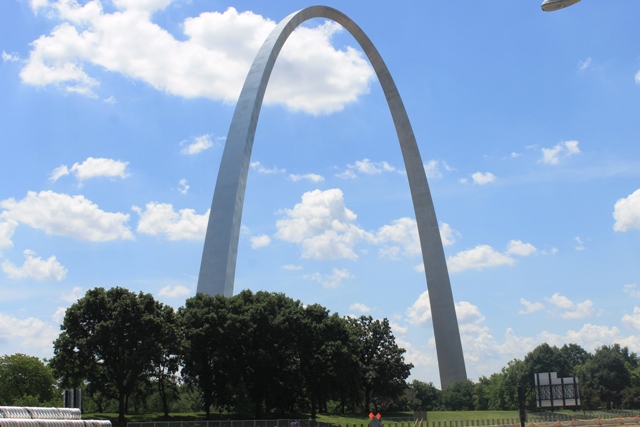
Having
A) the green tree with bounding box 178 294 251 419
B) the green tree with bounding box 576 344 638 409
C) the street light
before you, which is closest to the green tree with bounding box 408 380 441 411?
the green tree with bounding box 576 344 638 409

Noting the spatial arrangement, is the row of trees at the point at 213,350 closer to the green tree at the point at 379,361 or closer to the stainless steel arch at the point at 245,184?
the stainless steel arch at the point at 245,184

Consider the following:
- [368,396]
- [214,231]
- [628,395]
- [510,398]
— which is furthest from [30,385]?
[628,395]

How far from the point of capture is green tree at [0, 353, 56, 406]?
7712cm

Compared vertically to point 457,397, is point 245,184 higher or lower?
higher

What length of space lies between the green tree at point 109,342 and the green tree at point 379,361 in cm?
3018

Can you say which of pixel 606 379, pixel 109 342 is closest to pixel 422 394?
pixel 606 379

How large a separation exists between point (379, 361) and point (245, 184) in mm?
30836

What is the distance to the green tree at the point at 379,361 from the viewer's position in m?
71.2

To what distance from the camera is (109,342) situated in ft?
144

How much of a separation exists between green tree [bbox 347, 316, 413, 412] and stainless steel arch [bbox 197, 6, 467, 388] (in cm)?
443

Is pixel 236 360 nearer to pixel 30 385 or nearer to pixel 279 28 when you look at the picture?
pixel 279 28

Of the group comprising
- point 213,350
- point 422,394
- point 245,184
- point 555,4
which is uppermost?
point 245,184

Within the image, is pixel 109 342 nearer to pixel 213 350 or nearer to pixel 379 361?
pixel 213 350

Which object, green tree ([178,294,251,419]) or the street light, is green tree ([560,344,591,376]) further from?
the street light
